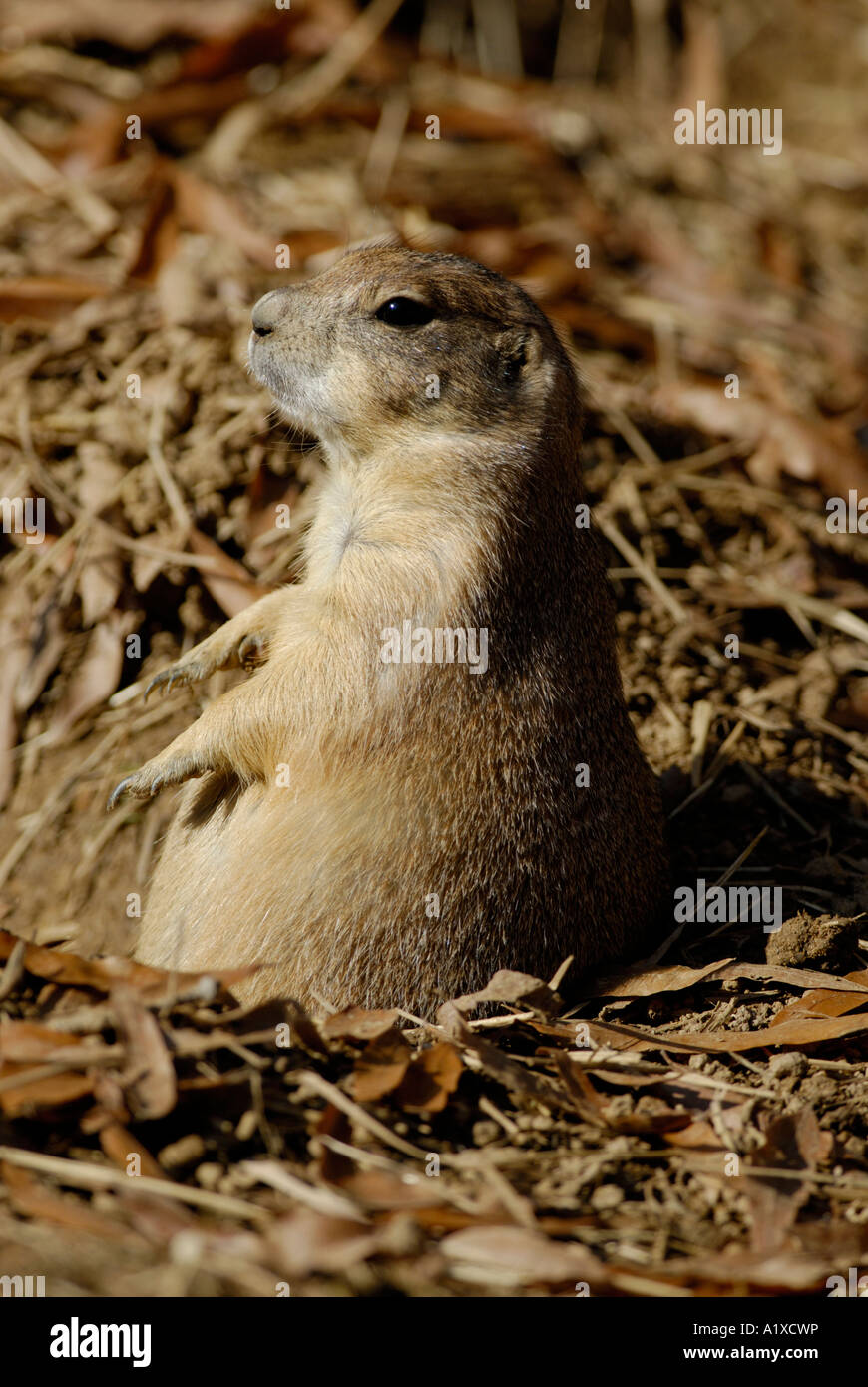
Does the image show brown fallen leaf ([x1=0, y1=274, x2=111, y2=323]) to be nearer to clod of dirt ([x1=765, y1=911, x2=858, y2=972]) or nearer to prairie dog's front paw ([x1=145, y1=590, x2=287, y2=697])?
prairie dog's front paw ([x1=145, y1=590, x2=287, y2=697])

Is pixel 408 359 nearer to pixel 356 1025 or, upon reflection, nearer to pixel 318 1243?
pixel 356 1025

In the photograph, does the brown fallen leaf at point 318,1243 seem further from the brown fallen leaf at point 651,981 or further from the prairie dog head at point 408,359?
the prairie dog head at point 408,359

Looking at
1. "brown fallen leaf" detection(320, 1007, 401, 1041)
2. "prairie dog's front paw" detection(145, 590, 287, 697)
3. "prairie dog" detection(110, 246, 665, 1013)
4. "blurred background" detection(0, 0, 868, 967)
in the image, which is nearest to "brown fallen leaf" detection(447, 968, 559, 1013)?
"prairie dog" detection(110, 246, 665, 1013)

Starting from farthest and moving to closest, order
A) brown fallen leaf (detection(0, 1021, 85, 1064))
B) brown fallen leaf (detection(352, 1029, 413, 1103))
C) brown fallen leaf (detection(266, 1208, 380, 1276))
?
brown fallen leaf (detection(352, 1029, 413, 1103)) → brown fallen leaf (detection(0, 1021, 85, 1064)) → brown fallen leaf (detection(266, 1208, 380, 1276))

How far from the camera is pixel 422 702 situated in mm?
4492

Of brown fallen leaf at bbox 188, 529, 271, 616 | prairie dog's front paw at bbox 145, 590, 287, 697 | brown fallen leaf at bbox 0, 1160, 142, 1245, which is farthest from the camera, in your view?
brown fallen leaf at bbox 188, 529, 271, 616

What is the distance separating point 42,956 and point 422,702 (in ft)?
4.82

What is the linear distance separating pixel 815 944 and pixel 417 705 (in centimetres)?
180

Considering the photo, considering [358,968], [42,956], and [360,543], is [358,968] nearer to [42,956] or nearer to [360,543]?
[42,956]

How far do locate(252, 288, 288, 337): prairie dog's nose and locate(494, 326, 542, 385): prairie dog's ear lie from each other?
88cm

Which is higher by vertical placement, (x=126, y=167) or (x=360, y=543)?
(x=126, y=167)

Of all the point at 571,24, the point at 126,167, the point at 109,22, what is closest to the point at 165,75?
the point at 109,22

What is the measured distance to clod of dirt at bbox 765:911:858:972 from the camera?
4.95 metres

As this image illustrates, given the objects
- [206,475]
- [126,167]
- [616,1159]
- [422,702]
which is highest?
[126,167]
